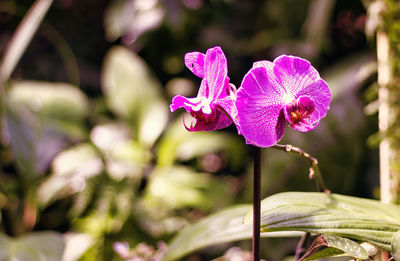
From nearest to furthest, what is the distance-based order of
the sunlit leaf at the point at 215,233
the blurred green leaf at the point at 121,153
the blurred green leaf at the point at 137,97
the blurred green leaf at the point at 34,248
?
the sunlit leaf at the point at 215,233
the blurred green leaf at the point at 34,248
the blurred green leaf at the point at 121,153
the blurred green leaf at the point at 137,97

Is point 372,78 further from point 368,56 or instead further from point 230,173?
point 230,173

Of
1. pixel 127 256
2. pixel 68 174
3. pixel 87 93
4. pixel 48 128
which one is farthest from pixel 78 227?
pixel 87 93

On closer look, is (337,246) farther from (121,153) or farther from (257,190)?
(121,153)

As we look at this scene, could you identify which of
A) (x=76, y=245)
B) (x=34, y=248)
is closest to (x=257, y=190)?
(x=34, y=248)

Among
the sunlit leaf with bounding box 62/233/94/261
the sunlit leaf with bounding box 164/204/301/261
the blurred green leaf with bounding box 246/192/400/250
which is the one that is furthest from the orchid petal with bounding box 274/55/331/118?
the sunlit leaf with bounding box 62/233/94/261

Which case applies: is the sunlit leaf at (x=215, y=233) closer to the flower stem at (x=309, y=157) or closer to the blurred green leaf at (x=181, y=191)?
the flower stem at (x=309, y=157)

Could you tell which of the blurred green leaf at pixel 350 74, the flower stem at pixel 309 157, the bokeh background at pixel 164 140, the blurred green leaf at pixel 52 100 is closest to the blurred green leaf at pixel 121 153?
the bokeh background at pixel 164 140

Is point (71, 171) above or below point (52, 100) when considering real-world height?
below

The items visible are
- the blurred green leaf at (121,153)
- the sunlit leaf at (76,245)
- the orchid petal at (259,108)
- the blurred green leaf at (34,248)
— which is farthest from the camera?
the blurred green leaf at (121,153)
